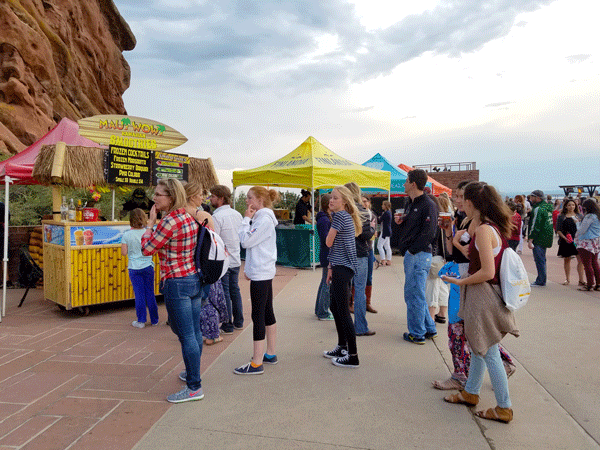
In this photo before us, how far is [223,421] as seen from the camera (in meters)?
3.05

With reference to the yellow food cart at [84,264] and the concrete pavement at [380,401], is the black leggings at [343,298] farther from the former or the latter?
the yellow food cart at [84,264]

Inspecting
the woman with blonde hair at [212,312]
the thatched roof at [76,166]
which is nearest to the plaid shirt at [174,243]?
the woman with blonde hair at [212,312]

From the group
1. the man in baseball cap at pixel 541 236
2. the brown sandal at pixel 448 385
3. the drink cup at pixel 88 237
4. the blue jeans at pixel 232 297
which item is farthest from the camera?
the man in baseball cap at pixel 541 236

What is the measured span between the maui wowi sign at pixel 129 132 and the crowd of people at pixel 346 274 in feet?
6.64

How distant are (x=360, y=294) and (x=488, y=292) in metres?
1.97

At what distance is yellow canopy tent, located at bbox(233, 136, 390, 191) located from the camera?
10352 millimetres

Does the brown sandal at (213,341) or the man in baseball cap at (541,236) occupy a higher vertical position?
the man in baseball cap at (541,236)

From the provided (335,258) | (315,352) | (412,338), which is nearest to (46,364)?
(315,352)

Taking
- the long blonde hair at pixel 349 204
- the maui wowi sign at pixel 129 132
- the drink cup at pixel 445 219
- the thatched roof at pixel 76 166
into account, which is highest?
the maui wowi sign at pixel 129 132

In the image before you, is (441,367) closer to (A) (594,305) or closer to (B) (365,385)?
(B) (365,385)

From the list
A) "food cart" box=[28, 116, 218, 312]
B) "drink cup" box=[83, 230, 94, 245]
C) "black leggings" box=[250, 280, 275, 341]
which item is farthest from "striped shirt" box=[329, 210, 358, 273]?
"drink cup" box=[83, 230, 94, 245]

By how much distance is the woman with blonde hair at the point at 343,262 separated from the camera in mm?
4016

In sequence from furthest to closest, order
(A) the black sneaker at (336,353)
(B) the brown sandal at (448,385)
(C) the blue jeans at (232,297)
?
(C) the blue jeans at (232,297) → (A) the black sneaker at (336,353) → (B) the brown sandal at (448,385)

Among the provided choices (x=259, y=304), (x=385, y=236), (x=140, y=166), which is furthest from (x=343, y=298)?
(x=385, y=236)
